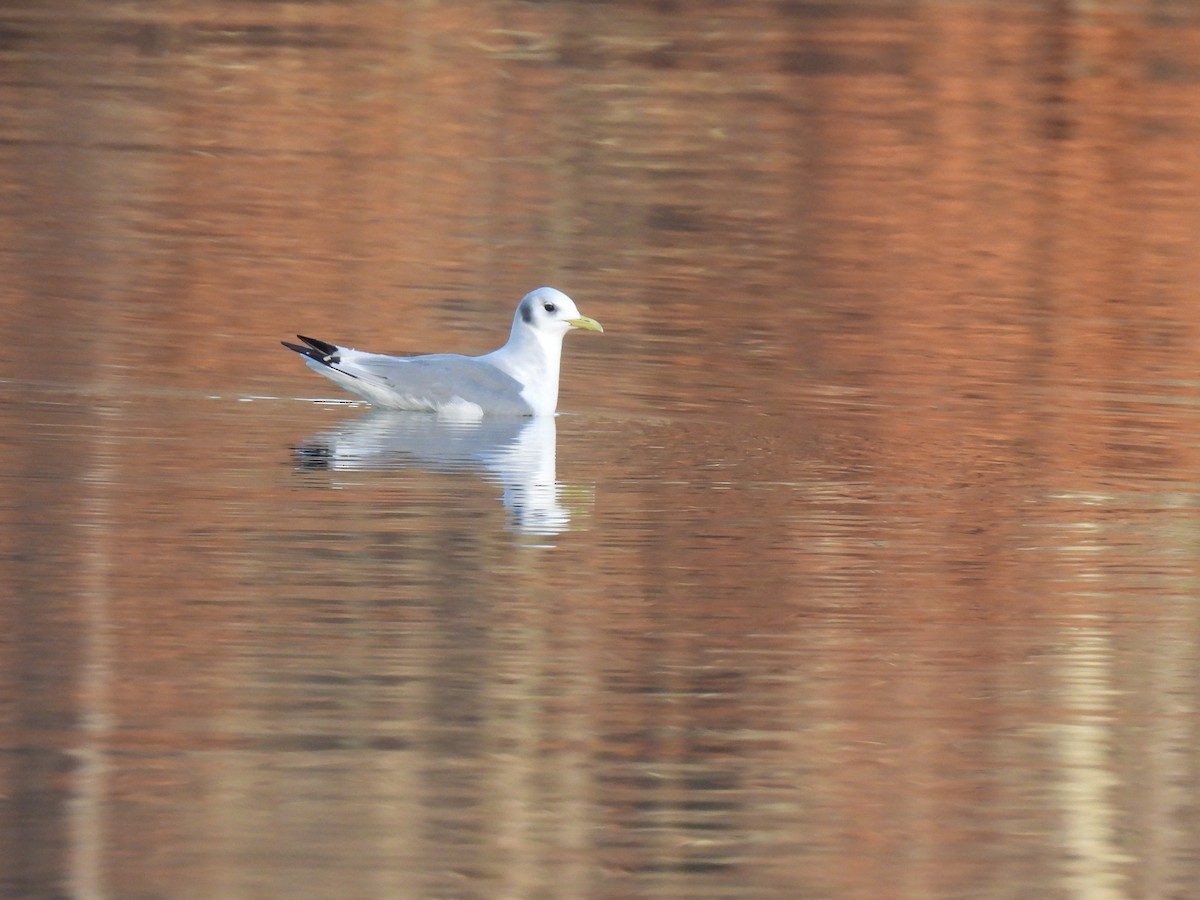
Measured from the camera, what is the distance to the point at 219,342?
12664 mm

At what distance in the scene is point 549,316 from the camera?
11.7 m

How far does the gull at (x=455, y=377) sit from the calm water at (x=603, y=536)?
178 millimetres

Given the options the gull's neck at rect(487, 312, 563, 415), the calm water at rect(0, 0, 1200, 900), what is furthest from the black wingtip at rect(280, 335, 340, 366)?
the gull's neck at rect(487, 312, 563, 415)

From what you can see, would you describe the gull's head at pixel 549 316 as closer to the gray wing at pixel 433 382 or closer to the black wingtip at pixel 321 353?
the gray wing at pixel 433 382

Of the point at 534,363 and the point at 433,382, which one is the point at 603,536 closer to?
the point at 433,382

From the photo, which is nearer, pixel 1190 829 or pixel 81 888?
pixel 81 888

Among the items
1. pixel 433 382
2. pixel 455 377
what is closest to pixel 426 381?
pixel 433 382

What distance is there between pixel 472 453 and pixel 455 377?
2.65 ft

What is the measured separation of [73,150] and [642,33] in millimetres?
14522

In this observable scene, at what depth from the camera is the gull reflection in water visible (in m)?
9.25

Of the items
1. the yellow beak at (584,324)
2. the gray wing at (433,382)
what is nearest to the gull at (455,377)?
the gray wing at (433,382)

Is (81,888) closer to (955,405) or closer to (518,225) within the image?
(955,405)

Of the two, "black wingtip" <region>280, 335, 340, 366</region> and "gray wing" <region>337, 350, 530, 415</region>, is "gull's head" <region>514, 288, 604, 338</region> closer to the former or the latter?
"gray wing" <region>337, 350, 530, 415</region>

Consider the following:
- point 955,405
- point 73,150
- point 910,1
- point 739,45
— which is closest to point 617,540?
point 955,405
